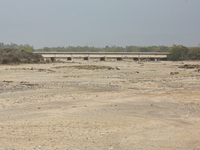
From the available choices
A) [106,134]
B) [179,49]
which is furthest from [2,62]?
[179,49]

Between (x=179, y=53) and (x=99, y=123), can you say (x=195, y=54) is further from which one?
(x=99, y=123)

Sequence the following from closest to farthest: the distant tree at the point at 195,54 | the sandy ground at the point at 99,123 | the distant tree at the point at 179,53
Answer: the sandy ground at the point at 99,123, the distant tree at the point at 195,54, the distant tree at the point at 179,53

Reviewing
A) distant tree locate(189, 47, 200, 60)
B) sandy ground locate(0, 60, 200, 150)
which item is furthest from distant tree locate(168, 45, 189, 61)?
sandy ground locate(0, 60, 200, 150)

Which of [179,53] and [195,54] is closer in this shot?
[195,54]

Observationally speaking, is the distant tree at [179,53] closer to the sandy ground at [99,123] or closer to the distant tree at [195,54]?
the distant tree at [195,54]

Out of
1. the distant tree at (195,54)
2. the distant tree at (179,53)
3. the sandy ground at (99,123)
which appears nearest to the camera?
the sandy ground at (99,123)

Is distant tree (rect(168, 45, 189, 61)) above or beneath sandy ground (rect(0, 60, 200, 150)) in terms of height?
above

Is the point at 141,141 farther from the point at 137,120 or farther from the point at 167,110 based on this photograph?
the point at 167,110

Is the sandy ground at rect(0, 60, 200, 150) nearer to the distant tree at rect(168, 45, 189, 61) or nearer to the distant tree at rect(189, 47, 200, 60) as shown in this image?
the distant tree at rect(189, 47, 200, 60)

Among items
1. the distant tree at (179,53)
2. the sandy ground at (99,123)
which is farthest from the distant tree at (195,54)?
the sandy ground at (99,123)

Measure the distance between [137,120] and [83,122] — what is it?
198cm

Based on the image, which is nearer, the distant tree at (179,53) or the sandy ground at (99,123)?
the sandy ground at (99,123)

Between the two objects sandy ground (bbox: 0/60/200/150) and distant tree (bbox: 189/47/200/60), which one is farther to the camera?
distant tree (bbox: 189/47/200/60)

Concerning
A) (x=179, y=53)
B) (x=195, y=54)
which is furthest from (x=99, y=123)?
(x=179, y=53)
